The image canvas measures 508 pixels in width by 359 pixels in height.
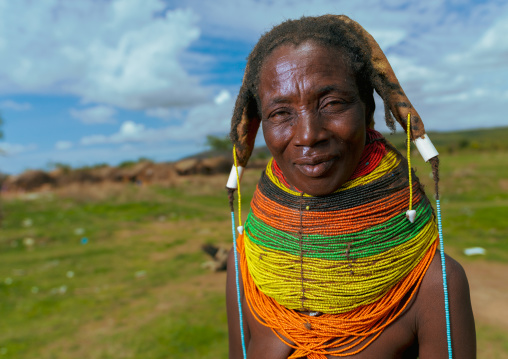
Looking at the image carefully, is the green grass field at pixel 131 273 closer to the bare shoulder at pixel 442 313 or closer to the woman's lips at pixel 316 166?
the bare shoulder at pixel 442 313

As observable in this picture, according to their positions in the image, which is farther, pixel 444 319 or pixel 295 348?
pixel 295 348

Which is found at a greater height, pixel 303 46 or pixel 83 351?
pixel 303 46

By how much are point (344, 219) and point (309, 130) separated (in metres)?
0.36

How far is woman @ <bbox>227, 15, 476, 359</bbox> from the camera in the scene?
1.44 meters

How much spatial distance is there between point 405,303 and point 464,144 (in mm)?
39997

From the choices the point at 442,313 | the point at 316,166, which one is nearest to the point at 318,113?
the point at 316,166

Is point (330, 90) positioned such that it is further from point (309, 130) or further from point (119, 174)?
point (119, 174)

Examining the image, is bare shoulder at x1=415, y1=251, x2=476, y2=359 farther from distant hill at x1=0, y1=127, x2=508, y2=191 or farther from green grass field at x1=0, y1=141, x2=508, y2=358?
distant hill at x1=0, y1=127, x2=508, y2=191

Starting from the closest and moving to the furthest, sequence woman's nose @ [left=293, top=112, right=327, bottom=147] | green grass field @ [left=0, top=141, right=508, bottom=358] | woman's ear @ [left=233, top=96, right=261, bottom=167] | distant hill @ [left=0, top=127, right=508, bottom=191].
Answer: woman's nose @ [left=293, top=112, right=327, bottom=147]
woman's ear @ [left=233, top=96, right=261, bottom=167]
green grass field @ [left=0, top=141, right=508, bottom=358]
distant hill @ [left=0, top=127, right=508, bottom=191]

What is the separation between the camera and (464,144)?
3672 cm

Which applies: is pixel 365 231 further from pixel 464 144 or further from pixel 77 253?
pixel 464 144

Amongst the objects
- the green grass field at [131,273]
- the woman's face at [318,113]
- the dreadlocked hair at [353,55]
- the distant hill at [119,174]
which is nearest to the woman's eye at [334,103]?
the woman's face at [318,113]

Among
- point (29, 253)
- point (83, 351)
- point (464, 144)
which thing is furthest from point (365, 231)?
point (464, 144)

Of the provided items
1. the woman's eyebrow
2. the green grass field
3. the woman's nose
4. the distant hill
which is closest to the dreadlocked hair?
the woman's eyebrow
